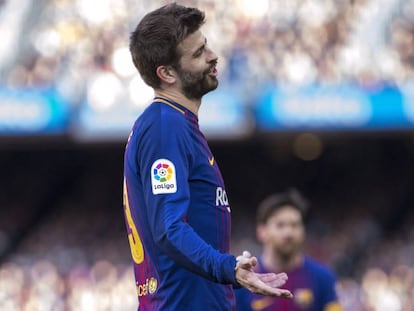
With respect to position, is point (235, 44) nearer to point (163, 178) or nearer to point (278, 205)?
point (278, 205)

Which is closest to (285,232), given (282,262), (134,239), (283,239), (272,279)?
(283,239)

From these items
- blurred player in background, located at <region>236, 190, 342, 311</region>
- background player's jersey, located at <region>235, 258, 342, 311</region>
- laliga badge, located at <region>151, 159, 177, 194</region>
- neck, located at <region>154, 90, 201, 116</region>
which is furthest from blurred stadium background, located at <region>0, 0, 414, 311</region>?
laliga badge, located at <region>151, 159, 177, 194</region>

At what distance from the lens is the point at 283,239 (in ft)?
21.4

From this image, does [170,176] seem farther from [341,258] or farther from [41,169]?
[41,169]

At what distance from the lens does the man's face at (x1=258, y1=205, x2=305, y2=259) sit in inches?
Result: 257

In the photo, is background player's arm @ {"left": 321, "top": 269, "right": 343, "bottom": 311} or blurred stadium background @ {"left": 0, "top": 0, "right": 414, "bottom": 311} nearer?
background player's arm @ {"left": 321, "top": 269, "right": 343, "bottom": 311}

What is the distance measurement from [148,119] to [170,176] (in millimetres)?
252

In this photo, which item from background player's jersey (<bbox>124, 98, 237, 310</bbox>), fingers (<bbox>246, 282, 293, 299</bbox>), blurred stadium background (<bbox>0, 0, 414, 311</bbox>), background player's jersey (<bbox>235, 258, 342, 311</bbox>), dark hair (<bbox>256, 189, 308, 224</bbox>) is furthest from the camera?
blurred stadium background (<bbox>0, 0, 414, 311</bbox>)

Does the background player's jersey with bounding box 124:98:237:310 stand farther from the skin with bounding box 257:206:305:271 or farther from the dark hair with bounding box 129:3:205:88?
the skin with bounding box 257:206:305:271

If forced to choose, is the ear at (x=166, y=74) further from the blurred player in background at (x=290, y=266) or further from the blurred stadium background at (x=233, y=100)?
the blurred stadium background at (x=233, y=100)

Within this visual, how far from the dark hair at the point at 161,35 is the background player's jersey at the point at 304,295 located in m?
2.57

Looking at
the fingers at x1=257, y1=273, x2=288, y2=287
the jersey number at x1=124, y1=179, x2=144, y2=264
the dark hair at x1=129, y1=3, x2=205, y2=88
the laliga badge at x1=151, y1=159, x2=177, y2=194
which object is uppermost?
the dark hair at x1=129, y1=3, x2=205, y2=88

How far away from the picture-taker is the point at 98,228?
18.8 meters

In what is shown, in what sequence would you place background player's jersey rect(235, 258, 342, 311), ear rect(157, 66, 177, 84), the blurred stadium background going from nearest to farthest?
ear rect(157, 66, 177, 84) → background player's jersey rect(235, 258, 342, 311) → the blurred stadium background
